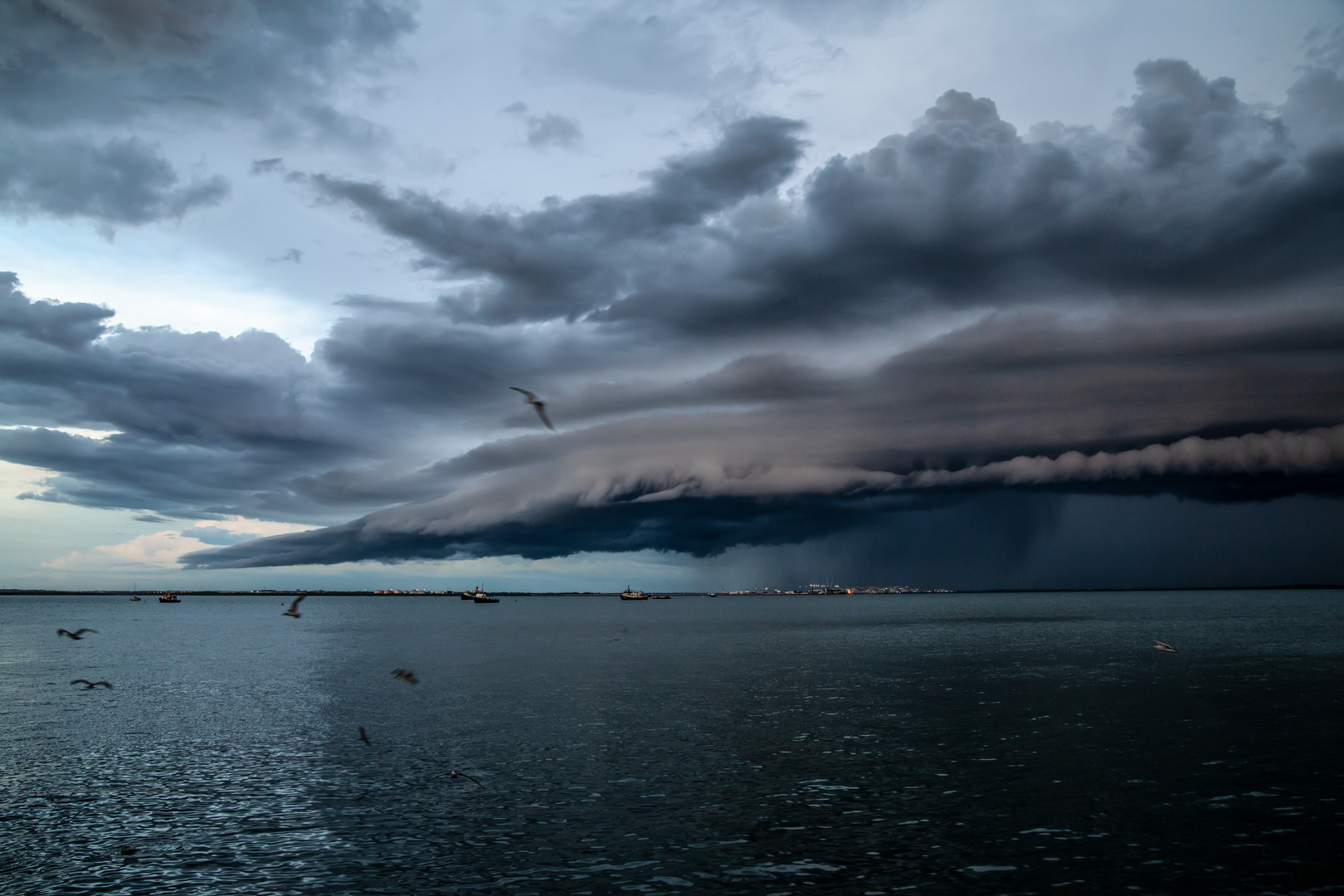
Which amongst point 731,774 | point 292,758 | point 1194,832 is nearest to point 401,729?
point 292,758

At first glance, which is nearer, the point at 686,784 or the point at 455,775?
the point at 686,784

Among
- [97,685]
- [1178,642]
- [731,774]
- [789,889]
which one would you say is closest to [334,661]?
[97,685]

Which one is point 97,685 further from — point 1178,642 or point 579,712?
point 1178,642

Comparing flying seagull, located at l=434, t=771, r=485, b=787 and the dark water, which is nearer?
the dark water

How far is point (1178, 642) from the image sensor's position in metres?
128

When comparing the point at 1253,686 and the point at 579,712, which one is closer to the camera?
the point at 579,712

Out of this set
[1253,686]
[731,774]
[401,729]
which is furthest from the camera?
[1253,686]

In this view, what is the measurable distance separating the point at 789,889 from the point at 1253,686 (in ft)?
216

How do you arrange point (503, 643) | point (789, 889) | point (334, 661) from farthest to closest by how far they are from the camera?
point (503, 643), point (334, 661), point (789, 889)

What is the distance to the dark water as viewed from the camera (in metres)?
27.9

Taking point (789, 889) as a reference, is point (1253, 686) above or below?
below

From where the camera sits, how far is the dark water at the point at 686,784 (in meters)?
27.9

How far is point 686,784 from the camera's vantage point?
1558 inches

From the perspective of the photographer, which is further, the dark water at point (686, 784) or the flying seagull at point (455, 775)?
the flying seagull at point (455, 775)
